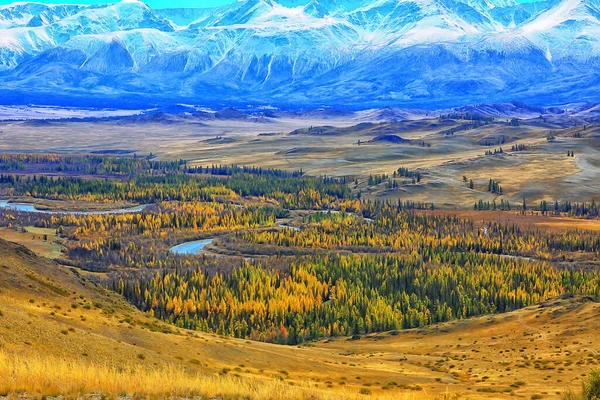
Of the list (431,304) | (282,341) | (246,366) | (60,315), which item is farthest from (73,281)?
(431,304)

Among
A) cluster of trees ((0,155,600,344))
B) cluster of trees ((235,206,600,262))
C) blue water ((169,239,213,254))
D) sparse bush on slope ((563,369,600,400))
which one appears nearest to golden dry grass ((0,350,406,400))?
sparse bush on slope ((563,369,600,400))

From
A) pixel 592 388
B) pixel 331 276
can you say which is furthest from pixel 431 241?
pixel 592 388

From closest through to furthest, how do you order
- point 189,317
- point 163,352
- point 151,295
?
point 163,352 → point 189,317 → point 151,295

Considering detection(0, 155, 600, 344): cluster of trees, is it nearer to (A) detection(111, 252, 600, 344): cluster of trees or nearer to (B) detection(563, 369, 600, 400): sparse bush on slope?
(A) detection(111, 252, 600, 344): cluster of trees

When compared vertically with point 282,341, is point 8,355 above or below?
above

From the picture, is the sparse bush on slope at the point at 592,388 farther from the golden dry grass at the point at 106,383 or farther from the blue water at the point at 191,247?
the blue water at the point at 191,247

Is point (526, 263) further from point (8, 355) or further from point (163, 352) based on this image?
point (8, 355)
